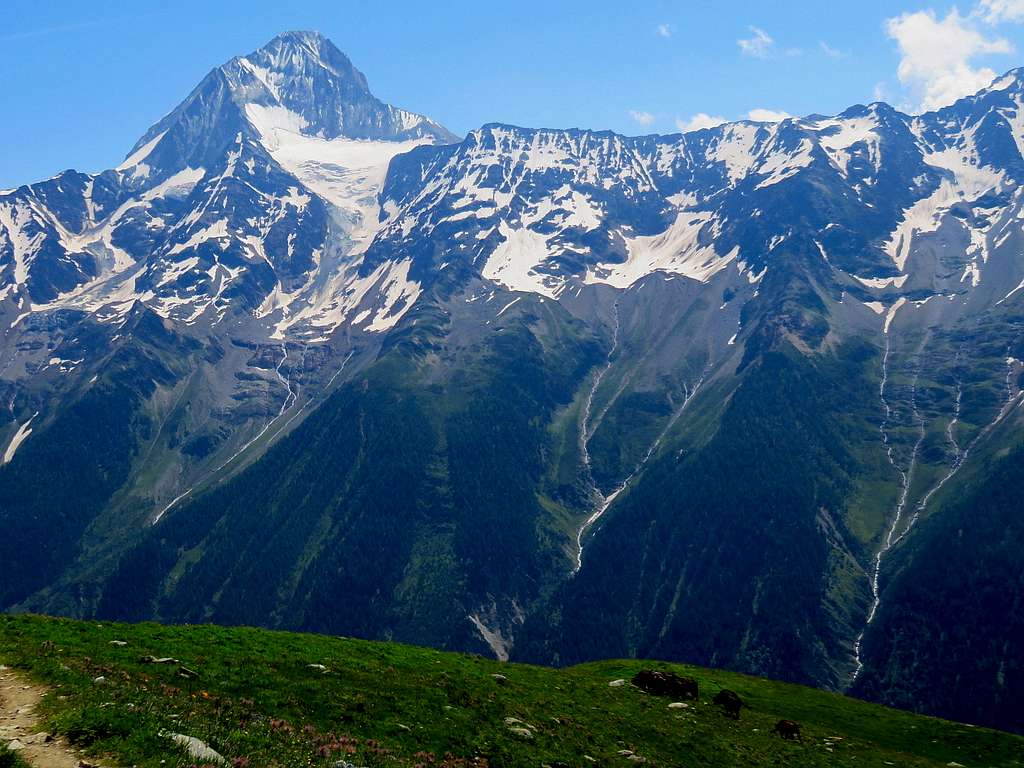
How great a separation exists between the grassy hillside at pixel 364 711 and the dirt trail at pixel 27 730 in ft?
1.89

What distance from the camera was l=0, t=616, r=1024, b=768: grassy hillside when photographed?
28.3 meters

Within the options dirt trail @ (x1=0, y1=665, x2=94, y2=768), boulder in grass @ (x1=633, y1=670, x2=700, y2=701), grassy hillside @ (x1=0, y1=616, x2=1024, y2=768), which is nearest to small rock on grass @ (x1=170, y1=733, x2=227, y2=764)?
grassy hillside @ (x1=0, y1=616, x2=1024, y2=768)

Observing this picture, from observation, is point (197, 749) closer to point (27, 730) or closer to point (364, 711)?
point (27, 730)

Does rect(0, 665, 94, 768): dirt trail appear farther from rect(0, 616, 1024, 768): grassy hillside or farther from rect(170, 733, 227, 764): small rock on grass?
rect(170, 733, 227, 764): small rock on grass

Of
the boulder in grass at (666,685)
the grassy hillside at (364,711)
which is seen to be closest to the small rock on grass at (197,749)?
the grassy hillside at (364,711)

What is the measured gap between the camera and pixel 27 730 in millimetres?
25906

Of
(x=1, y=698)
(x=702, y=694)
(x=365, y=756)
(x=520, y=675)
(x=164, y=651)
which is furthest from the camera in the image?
(x=702, y=694)

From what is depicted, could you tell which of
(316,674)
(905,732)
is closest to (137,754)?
(316,674)

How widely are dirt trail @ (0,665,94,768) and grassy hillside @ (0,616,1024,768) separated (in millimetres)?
577

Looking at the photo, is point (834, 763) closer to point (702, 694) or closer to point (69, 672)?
point (702, 694)

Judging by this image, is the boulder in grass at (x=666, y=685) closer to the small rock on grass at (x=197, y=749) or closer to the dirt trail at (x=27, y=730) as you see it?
the small rock on grass at (x=197, y=749)

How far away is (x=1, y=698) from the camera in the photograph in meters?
28.7

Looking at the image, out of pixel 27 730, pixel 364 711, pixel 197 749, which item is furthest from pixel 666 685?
pixel 27 730

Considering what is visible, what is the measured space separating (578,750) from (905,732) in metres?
45.5
